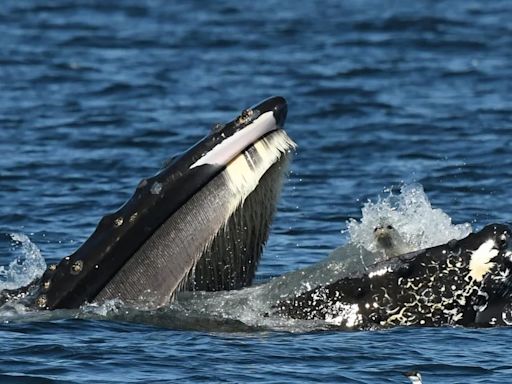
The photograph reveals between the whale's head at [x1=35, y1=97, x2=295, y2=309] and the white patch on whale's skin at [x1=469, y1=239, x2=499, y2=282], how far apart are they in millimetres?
1200

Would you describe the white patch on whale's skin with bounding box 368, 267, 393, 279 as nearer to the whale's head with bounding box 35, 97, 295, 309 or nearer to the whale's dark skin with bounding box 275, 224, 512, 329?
the whale's dark skin with bounding box 275, 224, 512, 329

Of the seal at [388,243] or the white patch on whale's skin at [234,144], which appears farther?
the seal at [388,243]

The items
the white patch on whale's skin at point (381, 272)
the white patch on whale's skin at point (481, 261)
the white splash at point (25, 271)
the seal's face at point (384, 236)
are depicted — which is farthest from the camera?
the white splash at point (25, 271)

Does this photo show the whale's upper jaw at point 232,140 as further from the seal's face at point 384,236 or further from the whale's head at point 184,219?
the seal's face at point 384,236

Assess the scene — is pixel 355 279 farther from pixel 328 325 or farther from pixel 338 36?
pixel 338 36

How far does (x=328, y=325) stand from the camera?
10.1m

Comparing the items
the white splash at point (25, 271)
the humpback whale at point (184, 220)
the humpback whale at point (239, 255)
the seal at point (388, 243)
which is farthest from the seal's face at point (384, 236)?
the white splash at point (25, 271)

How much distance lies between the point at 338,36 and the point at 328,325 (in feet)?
58.4

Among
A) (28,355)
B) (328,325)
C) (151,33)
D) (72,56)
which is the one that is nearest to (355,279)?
(328,325)

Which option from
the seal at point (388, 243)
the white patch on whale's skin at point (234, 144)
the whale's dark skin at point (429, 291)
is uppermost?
the white patch on whale's skin at point (234, 144)

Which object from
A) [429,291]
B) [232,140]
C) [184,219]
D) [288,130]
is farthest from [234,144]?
[288,130]

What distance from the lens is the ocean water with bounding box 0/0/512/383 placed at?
32.3 ft

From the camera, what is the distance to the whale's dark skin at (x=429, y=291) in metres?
9.62

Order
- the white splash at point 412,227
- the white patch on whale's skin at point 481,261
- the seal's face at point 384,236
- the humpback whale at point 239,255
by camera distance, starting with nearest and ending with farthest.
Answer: the white patch on whale's skin at point 481,261
the humpback whale at point 239,255
the seal's face at point 384,236
the white splash at point 412,227
